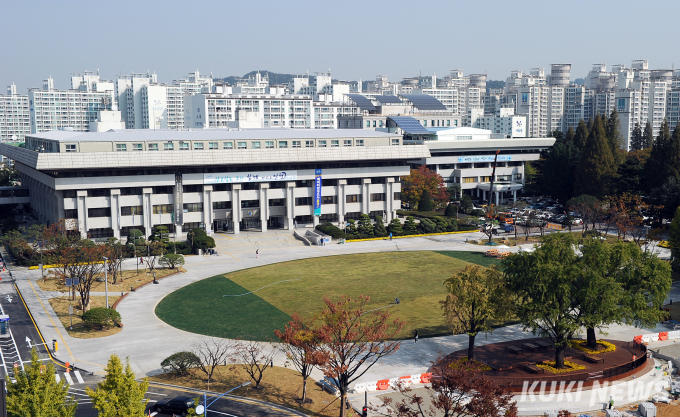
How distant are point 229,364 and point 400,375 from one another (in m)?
11.8

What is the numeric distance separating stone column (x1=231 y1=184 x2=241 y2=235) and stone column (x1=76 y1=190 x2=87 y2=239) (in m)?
19.7

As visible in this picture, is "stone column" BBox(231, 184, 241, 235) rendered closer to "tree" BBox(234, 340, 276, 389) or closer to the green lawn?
the green lawn

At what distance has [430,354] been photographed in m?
45.9

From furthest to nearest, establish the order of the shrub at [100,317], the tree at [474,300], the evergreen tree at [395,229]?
the evergreen tree at [395,229] → the shrub at [100,317] → the tree at [474,300]

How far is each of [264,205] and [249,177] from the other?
482cm

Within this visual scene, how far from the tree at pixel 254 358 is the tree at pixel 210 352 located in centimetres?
92

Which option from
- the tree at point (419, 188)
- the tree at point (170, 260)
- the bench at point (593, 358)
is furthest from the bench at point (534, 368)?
the tree at point (419, 188)

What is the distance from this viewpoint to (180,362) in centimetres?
4147

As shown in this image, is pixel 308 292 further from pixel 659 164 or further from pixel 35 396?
pixel 659 164

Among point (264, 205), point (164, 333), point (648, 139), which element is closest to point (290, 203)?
point (264, 205)

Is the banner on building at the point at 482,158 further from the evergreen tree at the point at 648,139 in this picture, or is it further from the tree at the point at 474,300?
the tree at the point at 474,300

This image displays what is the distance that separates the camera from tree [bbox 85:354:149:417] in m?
27.8

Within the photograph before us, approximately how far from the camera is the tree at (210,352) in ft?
137

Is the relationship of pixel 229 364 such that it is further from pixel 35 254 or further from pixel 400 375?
pixel 35 254
